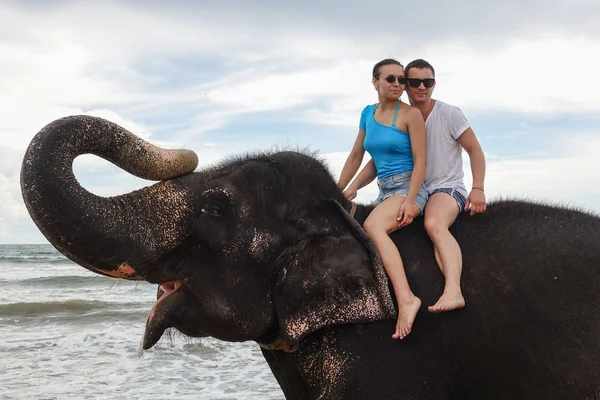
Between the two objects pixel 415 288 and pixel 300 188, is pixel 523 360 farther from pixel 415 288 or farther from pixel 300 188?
pixel 300 188

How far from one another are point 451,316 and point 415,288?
0.73 feet

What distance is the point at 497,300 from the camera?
11.9 feet

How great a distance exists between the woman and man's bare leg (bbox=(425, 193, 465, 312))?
103 millimetres

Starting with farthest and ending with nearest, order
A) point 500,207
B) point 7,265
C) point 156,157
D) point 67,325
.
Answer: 1. point 7,265
2. point 67,325
3. point 500,207
4. point 156,157

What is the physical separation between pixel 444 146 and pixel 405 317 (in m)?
1.18

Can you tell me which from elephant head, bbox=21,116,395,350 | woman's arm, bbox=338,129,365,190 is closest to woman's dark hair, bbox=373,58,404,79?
woman's arm, bbox=338,129,365,190

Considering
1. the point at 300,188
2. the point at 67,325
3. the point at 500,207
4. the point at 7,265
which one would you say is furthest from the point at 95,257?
the point at 7,265

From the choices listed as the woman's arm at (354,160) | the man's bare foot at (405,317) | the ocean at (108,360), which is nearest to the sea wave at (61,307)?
the ocean at (108,360)

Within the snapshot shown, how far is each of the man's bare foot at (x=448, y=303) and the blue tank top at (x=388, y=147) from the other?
2.73 ft

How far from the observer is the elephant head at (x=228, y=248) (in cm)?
338

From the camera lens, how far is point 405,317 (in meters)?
3.52

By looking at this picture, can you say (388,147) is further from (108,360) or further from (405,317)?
(108,360)

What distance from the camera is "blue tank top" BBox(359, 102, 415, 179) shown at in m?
4.07

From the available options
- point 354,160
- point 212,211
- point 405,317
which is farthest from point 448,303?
point 354,160
